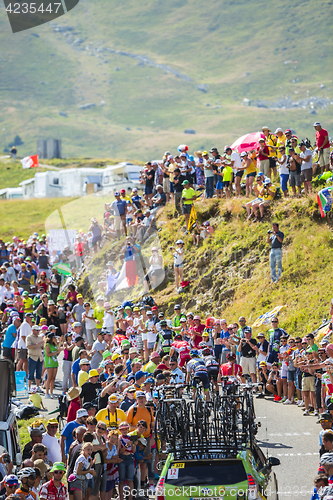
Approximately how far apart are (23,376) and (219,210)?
10954mm

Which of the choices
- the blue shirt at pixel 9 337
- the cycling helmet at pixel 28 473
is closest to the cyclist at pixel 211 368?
the cycling helmet at pixel 28 473

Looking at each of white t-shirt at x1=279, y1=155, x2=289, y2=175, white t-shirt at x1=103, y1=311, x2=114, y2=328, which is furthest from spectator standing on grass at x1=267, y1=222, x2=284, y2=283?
white t-shirt at x1=103, y1=311, x2=114, y2=328

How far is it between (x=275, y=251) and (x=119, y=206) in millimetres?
8262

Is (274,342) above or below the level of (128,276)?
below

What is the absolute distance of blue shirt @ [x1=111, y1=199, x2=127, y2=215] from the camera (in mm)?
26173

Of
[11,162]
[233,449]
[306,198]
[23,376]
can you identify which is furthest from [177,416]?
[11,162]

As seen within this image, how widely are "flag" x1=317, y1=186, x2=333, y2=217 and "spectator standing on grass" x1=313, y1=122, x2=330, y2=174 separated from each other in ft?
4.42

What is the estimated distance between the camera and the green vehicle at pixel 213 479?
804cm

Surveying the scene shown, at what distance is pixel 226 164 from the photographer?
23203 mm

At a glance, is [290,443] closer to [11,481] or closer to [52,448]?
[52,448]

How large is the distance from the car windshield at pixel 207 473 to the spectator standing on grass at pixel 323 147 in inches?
531

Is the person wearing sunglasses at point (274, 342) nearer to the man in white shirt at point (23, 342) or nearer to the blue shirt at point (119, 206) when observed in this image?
the man in white shirt at point (23, 342)

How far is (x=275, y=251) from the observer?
20422 millimetres

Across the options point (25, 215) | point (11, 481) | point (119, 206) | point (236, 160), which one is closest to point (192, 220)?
point (119, 206)
